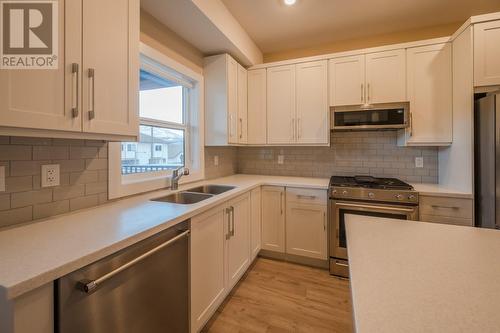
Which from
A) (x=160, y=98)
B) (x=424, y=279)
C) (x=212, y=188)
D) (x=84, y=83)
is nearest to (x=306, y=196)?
(x=212, y=188)

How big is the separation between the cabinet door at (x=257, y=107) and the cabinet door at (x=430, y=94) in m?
1.60

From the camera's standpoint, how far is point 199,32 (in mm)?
2213

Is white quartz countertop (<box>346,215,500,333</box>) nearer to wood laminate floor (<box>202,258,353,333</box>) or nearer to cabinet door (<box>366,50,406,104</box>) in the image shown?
wood laminate floor (<box>202,258,353,333</box>)

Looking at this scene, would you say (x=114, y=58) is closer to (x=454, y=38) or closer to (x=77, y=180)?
(x=77, y=180)

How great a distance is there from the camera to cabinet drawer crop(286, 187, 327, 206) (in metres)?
2.51

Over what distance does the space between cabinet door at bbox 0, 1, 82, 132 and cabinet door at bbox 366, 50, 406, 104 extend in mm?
2595

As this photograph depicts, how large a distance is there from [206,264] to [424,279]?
1.30m

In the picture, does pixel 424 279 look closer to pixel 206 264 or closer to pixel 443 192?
pixel 206 264

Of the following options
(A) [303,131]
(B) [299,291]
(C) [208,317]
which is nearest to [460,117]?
(A) [303,131]

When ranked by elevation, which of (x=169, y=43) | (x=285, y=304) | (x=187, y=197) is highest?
(x=169, y=43)

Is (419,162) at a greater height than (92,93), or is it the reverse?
(92,93)

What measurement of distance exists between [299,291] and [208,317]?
0.90 metres

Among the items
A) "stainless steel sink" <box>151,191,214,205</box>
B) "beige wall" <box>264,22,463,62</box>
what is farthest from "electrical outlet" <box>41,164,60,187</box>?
"beige wall" <box>264,22,463,62</box>

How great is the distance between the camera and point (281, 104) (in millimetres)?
2980
